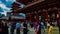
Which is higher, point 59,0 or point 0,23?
point 59,0

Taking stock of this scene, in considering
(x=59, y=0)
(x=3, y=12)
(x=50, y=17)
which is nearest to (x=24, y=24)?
(x=59, y=0)

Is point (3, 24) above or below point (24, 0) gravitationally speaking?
below

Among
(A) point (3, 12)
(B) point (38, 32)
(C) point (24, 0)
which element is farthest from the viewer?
(A) point (3, 12)

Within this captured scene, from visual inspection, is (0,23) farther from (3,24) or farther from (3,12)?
(3,12)

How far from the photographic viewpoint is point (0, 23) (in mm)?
9383

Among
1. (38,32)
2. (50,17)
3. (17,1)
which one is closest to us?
(38,32)

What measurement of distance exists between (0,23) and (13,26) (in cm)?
860

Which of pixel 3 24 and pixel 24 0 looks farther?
pixel 24 0

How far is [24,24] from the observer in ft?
55.7

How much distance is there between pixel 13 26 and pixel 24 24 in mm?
1395

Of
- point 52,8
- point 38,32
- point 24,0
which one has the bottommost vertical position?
point 38,32

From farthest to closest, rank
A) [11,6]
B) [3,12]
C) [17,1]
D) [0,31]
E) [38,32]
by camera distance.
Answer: [3,12], [11,6], [17,1], [38,32], [0,31]

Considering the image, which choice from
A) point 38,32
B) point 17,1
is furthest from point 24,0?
point 38,32

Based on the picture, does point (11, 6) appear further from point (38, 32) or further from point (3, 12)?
point (38, 32)
